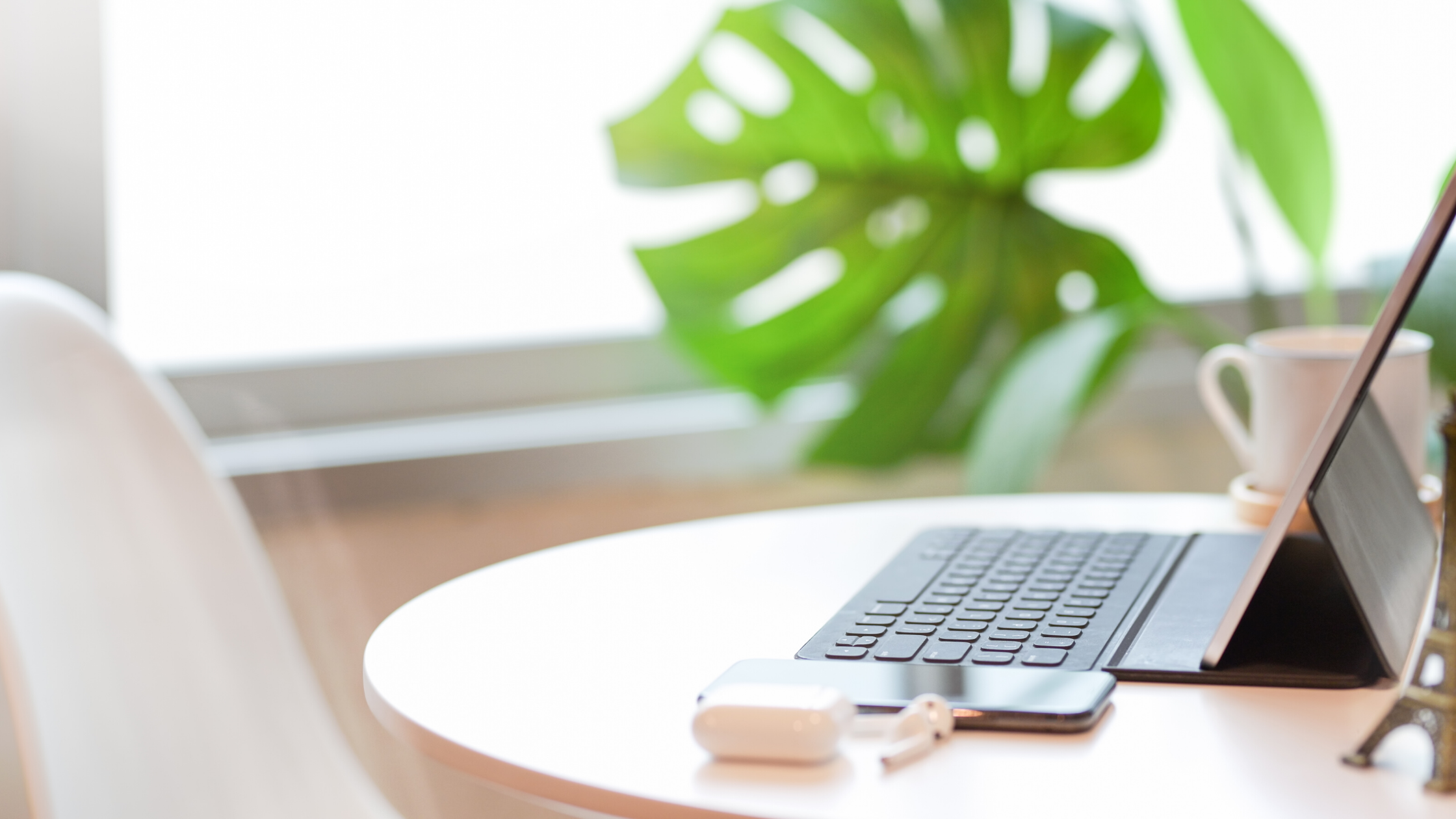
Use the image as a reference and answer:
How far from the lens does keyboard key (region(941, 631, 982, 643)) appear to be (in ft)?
2.07

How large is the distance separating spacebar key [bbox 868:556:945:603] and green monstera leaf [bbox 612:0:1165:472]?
2.36 feet

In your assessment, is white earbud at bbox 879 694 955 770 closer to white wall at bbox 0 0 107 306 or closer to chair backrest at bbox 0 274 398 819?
chair backrest at bbox 0 274 398 819

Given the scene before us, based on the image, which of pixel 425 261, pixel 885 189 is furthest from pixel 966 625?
pixel 425 261

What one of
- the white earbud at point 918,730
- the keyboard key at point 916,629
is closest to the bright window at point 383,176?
the keyboard key at point 916,629

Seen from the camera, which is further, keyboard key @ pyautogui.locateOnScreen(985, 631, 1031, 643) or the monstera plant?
the monstera plant

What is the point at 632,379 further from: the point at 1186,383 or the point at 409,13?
the point at 1186,383

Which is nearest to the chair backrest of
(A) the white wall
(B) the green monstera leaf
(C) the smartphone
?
(C) the smartphone

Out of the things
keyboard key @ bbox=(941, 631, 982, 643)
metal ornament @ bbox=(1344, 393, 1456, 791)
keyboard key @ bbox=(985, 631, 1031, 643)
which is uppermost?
metal ornament @ bbox=(1344, 393, 1456, 791)

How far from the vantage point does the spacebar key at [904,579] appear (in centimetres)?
72

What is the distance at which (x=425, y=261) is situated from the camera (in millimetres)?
1636

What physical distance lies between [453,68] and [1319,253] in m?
0.98

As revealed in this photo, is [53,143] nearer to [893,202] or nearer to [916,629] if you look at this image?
[893,202]

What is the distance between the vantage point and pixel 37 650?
776 millimetres

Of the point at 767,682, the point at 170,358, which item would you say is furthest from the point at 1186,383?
the point at 767,682
